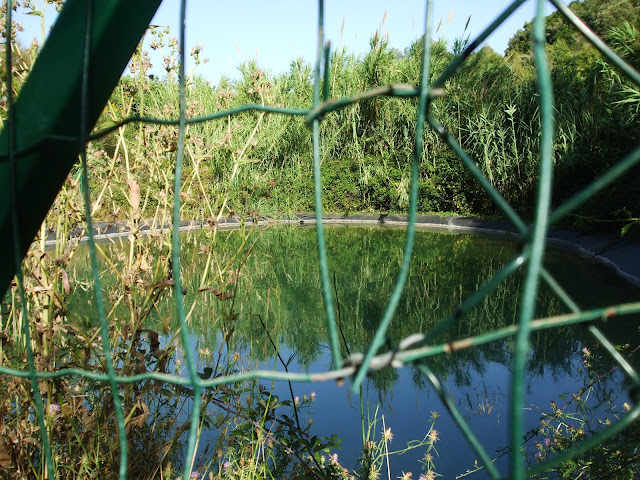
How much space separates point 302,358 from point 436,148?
255 inches

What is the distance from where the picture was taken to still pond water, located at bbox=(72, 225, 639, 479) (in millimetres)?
1856

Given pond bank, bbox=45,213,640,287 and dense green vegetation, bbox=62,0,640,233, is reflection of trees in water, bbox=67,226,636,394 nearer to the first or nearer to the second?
pond bank, bbox=45,213,640,287

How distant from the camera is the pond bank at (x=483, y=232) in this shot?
12.3 ft

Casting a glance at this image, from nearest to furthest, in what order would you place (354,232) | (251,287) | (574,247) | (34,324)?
(34,324), (251,287), (574,247), (354,232)

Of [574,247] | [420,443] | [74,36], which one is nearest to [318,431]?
[420,443]

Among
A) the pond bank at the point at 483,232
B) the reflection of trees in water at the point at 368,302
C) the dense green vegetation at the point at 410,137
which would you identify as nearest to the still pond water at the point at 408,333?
the reflection of trees in water at the point at 368,302

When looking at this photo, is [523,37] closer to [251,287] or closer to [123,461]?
A: [251,287]

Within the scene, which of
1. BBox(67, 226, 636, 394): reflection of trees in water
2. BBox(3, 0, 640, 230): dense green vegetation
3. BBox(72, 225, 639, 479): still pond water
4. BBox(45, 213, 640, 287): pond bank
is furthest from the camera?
BBox(3, 0, 640, 230): dense green vegetation

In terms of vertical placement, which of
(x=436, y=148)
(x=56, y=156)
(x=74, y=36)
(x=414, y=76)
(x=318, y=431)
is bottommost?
(x=318, y=431)

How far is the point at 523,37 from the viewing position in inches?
799

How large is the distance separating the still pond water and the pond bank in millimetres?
148

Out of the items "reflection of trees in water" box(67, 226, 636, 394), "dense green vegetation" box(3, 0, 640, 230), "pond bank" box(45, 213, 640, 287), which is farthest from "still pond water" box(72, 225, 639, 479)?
"dense green vegetation" box(3, 0, 640, 230)

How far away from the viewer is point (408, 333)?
2832 mm

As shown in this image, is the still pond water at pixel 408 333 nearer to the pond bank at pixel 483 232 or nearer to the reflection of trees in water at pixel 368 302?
the reflection of trees in water at pixel 368 302
